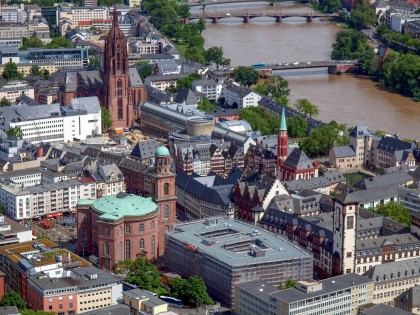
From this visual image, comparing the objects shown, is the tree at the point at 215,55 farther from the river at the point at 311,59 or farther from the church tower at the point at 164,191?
the church tower at the point at 164,191

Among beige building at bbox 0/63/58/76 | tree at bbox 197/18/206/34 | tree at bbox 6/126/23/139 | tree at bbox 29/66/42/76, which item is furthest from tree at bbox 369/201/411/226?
tree at bbox 197/18/206/34

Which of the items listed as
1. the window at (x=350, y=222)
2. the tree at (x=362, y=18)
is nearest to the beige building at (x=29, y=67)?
the tree at (x=362, y=18)

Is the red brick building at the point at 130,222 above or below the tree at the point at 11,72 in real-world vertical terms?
above

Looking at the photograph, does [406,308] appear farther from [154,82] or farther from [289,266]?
[154,82]

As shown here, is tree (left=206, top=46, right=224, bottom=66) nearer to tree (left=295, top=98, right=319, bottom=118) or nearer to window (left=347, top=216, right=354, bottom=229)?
tree (left=295, top=98, right=319, bottom=118)

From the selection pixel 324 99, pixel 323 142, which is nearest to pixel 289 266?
pixel 323 142
